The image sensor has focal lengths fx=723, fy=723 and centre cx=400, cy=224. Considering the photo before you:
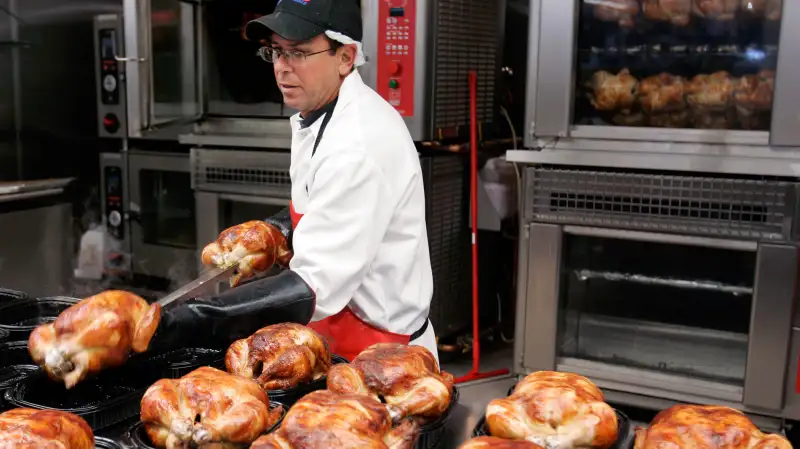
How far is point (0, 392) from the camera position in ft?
3.66

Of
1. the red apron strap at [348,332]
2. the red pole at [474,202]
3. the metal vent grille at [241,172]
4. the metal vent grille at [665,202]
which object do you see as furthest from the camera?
the metal vent grille at [241,172]

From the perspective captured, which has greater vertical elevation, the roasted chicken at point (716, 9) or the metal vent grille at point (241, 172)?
the roasted chicken at point (716, 9)

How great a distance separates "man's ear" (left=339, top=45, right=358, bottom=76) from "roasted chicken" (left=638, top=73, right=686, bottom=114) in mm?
1432

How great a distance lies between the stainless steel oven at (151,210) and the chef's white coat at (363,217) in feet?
7.42

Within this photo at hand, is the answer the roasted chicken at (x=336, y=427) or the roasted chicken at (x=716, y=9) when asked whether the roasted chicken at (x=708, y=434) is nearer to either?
the roasted chicken at (x=336, y=427)

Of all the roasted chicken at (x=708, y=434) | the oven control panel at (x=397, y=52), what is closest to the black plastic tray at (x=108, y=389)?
the roasted chicken at (x=708, y=434)

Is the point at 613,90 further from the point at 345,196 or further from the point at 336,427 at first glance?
the point at 336,427

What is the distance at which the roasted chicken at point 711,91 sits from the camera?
8.80 feet

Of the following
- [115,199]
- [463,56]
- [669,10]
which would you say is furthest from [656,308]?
[115,199]

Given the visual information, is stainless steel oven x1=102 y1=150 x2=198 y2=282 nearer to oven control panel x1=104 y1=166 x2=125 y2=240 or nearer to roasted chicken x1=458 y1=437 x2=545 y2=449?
oven control panel x1=104 y1=166 x2=125 y2=240

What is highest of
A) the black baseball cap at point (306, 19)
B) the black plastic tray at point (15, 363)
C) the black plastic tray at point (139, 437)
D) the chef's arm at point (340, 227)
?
the black baseball cap at point (306, 19)

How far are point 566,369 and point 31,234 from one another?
2.81 meters

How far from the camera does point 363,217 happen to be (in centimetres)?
162

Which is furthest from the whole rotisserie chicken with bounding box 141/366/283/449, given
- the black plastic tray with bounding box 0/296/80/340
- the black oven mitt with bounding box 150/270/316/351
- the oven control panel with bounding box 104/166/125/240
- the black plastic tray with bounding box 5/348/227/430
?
the oven control panel with bounding box 104/166/125/240
